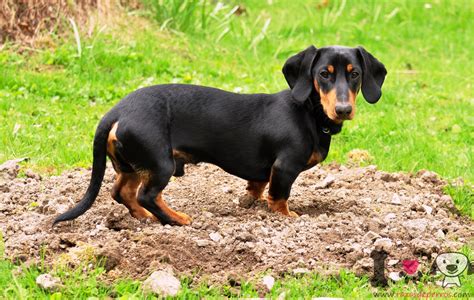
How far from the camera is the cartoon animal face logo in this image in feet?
15.5

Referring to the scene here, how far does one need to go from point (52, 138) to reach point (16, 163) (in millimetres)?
947

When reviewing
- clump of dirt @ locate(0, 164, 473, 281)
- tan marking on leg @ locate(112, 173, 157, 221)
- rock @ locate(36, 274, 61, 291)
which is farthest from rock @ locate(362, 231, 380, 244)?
rock @ locate(36, 274, 61, 291)

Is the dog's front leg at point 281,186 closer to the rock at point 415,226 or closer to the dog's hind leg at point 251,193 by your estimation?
the dog's hind leg at point 251,193

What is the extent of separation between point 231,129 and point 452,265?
163 cm

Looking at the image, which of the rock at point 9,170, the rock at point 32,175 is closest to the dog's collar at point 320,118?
the rock at point 32,175

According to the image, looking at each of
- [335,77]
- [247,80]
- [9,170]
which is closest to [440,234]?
[335,77]

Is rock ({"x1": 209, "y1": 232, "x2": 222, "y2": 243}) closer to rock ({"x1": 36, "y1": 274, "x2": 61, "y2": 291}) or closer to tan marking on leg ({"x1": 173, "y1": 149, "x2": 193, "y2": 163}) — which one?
tan marking on leg ({"x1": 173, "y1": 149, "x2": 193, "y2": 163})

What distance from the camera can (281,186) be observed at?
18.0 feet

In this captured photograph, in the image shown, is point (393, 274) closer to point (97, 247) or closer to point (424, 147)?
point (97, 247)

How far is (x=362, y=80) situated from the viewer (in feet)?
18.1

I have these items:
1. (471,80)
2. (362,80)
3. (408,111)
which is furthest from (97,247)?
(471,80)

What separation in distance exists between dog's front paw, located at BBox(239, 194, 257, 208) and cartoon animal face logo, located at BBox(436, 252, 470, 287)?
1468 mm

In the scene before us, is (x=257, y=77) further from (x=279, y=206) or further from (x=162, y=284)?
(x=162, y=284)

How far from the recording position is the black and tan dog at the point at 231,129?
5105mm
